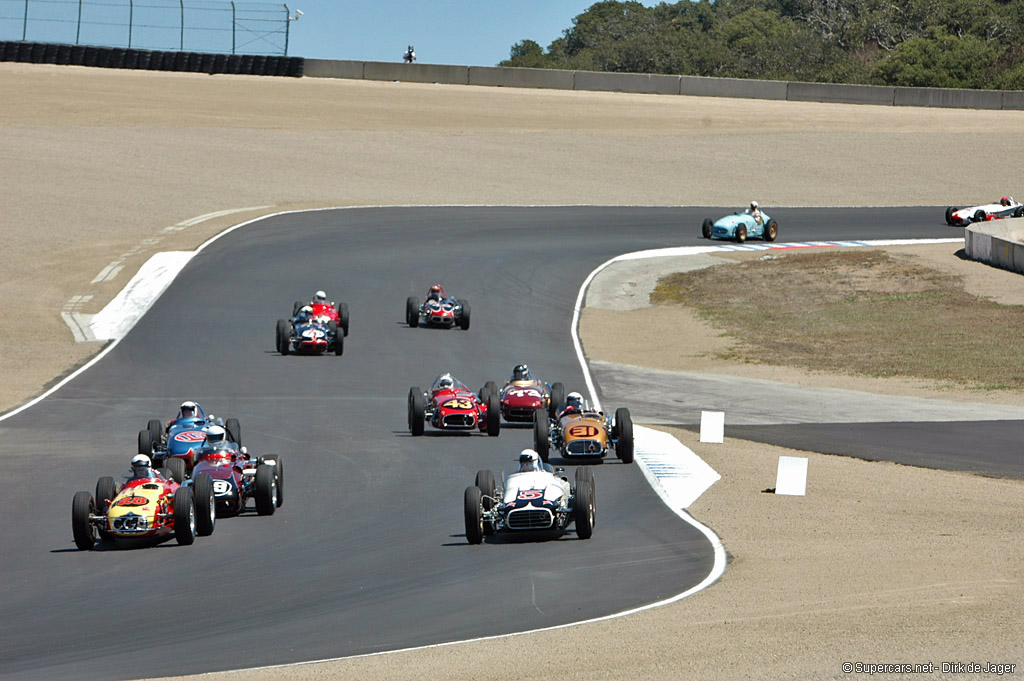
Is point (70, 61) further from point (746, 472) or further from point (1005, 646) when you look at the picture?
point (1005, 646)

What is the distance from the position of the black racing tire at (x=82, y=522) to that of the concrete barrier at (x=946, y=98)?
79.4 metres

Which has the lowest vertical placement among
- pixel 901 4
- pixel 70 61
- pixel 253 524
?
pixel 253 524

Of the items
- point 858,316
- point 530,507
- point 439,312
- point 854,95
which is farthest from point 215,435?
point 854,95

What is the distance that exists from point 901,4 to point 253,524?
13439cm

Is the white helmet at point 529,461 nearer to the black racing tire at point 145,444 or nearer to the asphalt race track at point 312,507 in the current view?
the asphalt race track at point 312,507

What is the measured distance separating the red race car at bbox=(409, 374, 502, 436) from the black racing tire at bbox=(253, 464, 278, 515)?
5.85m

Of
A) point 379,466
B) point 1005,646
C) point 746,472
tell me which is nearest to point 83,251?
point 379,466

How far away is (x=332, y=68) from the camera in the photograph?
8888cm

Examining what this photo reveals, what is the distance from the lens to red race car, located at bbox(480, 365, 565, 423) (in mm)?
25766

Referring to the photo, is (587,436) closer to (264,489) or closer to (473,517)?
(473,517)

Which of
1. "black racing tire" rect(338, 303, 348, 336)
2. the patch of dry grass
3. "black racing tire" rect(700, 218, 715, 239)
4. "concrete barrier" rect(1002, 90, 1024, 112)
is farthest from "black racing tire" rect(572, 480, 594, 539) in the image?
"concrete barrier" rect(1002, 90, 1024, 112)

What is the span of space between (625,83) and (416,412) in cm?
6736

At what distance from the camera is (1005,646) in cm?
1138

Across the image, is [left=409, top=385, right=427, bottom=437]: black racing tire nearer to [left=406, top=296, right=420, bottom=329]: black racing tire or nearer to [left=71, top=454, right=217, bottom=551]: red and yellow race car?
[left=71, top=454, right=217, bottom=551]: red and yellow race car
